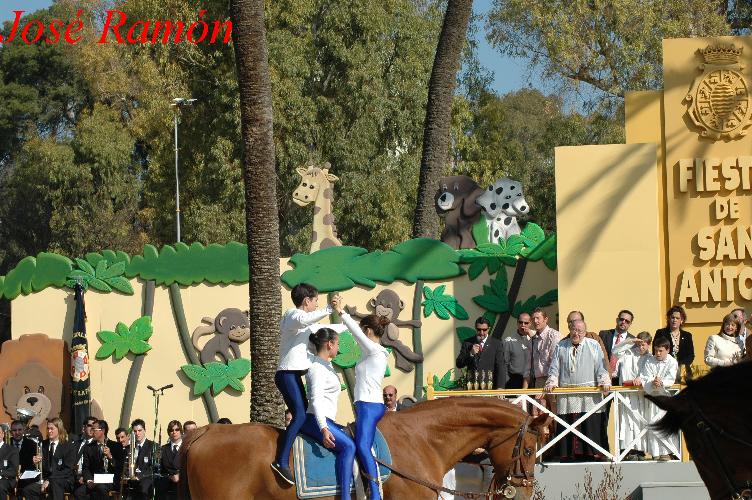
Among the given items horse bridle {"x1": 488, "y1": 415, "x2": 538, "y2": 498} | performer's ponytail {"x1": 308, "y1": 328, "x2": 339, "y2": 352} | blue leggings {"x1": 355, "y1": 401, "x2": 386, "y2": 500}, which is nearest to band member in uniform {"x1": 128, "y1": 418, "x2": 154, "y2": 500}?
performer's ponytail {"x1": 308, "y1": 328, "x2": 339, "y2": 352}

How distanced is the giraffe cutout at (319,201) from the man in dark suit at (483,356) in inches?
158

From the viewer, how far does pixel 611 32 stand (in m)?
38.4

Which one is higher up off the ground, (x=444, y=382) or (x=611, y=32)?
(x=611, y=32)

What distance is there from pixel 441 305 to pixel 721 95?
559 cm

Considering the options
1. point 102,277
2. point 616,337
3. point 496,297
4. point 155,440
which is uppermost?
point 102,277

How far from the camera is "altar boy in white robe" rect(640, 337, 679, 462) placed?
52.2 ft

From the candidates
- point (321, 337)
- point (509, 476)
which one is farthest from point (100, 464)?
point (509, 476)

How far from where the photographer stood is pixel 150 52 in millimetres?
42531

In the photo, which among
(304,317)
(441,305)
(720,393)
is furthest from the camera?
(441,305)

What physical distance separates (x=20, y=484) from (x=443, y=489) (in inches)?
444

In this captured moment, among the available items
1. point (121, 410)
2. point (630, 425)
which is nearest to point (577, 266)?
point (630, 425)

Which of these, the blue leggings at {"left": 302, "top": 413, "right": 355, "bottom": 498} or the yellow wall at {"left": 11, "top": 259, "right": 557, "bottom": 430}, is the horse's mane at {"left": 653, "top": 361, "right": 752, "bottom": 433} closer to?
the blue leggings at {"left": 302, "top": 413, "right": 355, "bottom": 498}

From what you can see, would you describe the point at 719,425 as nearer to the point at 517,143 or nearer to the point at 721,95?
the point at 721,95

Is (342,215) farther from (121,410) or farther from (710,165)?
(710,165)
